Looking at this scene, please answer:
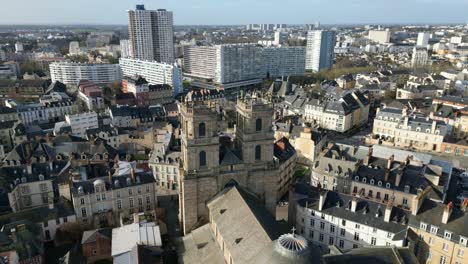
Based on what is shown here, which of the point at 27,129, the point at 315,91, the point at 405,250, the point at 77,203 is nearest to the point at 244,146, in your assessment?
the point at 405,250

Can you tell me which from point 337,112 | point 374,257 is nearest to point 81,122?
point 337,112

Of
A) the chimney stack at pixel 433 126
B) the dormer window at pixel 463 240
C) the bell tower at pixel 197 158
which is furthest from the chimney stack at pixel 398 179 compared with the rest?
the chimney stack at pixel 433 126

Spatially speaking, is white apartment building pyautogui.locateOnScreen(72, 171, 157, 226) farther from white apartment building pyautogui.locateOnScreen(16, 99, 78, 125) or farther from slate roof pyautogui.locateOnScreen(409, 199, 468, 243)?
white apartment building pyautogui.locateOnScreen(16, 99, 78, 125)

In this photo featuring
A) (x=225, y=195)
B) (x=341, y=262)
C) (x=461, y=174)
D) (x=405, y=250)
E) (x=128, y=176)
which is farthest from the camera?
(x=461, y=174)

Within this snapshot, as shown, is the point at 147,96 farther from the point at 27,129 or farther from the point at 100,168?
the point at 100,168

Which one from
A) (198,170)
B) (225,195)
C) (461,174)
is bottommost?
(461,174)

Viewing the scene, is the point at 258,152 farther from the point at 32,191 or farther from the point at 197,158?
the point at 32,191

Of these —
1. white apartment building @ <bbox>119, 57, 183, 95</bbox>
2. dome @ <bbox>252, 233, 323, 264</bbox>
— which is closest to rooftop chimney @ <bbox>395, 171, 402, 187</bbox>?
dome @ <bbox>252, 233, 323, 264</bbox>

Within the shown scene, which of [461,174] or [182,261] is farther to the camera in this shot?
[461,174]

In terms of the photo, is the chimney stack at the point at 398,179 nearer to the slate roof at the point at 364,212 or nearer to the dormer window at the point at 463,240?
the slate roof at the point at 364,212
